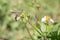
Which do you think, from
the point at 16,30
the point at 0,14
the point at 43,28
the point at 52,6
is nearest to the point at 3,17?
the point at 0,14

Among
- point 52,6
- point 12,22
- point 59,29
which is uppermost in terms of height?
point 52,6

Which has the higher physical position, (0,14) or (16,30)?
(0,14)

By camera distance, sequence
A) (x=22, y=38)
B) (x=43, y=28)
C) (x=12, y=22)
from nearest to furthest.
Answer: (x=43, y=28) < (x=22, y=38) < (x=12, y=22)

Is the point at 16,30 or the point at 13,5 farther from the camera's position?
the point at 13,5

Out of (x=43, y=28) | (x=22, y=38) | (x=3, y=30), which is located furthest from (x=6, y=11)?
(x=43, y=28)

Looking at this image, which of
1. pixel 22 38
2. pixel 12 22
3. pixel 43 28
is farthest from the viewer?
pixel 12 22

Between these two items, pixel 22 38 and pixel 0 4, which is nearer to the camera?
pixel 22 38

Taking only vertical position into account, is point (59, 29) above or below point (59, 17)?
below

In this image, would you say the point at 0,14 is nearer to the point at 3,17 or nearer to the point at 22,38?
the point at 3,17

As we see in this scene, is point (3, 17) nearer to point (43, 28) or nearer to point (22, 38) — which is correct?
point (22, 38)
